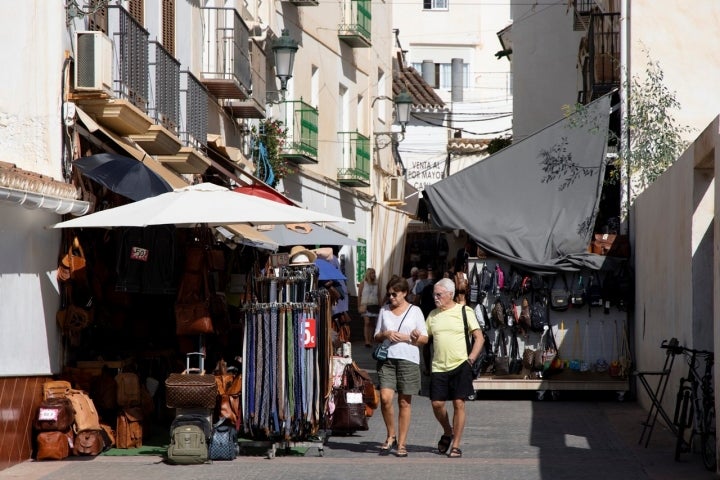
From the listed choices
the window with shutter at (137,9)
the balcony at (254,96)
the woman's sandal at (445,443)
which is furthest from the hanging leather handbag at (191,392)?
the balcony at (254,96)

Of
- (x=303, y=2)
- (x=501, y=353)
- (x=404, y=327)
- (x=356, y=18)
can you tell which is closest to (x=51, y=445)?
(x=404, y=327)

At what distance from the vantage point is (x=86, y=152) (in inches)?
551

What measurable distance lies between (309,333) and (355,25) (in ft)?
63.6

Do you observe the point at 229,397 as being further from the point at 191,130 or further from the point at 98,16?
the point at 191,130

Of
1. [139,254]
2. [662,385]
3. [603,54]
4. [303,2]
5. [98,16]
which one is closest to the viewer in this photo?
[139,254]

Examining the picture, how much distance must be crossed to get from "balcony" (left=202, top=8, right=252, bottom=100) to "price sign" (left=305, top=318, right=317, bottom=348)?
8444 mm

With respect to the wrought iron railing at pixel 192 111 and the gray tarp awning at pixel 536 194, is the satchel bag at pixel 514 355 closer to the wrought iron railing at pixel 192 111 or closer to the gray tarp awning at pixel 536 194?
the gray tarp awning at pixel 536 194

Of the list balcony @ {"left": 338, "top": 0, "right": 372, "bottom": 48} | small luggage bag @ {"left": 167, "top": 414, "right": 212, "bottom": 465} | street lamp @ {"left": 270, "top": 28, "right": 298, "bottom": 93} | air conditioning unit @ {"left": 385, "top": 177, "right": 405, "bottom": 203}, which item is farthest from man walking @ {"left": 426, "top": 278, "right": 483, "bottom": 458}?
air conditioning unit @ {"left": 385, "top": 177, "right": 405, "bottom": 203}

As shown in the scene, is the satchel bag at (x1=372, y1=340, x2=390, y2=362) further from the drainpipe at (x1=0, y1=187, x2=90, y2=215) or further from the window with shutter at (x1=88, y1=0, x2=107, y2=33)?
the window with shutter at (x1=88, y1=0, x2=107, y2=33)

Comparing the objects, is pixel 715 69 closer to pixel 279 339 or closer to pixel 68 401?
pixel 279 339

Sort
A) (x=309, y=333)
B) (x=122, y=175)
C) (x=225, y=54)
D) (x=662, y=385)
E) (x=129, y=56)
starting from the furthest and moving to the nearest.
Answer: (x=225, y=54), (x=129, y=56), (x=662, y=385), (x=122, y=175), (x=309, y=333)

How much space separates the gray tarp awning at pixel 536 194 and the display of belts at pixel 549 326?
328 mm

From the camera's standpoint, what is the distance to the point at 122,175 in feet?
43.4

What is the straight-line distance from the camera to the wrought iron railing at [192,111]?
1869 cm
